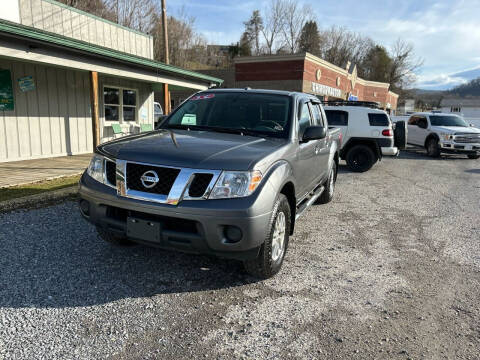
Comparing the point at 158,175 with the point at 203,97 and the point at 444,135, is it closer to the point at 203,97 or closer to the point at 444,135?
the point at 203,97

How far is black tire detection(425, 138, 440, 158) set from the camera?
15.1 m

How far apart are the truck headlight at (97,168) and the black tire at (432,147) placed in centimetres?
1492

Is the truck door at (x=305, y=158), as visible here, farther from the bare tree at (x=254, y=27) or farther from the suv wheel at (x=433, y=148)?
the bare tree at (x=254, y=27)

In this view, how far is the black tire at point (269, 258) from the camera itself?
10.5 feet

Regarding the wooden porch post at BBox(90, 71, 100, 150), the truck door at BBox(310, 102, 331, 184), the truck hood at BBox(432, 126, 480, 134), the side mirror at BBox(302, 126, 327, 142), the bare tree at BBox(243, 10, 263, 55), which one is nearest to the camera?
the side mirror at BBox(302, 126, 327, 142)

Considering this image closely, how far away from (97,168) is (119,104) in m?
10.3

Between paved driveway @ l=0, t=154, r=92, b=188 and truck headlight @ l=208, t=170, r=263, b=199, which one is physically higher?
truck headlight @ l=208, t=170, r=263, b=199

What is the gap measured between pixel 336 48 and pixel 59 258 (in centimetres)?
7495

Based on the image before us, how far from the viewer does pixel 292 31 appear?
5828cm

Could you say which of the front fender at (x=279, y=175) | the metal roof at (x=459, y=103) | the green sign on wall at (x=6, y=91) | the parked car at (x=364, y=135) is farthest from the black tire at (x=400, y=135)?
the metal roof at (x=459, y=103)

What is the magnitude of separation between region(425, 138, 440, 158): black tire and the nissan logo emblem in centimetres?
1490

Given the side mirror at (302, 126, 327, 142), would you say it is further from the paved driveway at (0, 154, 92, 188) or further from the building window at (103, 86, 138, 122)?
the building window at (103, 86, 138, 122)

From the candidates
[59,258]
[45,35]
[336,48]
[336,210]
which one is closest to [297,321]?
[59,258]

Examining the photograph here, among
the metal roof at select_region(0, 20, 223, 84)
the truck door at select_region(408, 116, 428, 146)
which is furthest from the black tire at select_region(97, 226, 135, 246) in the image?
the truck door at select_region(408, 116, 428, 146)
